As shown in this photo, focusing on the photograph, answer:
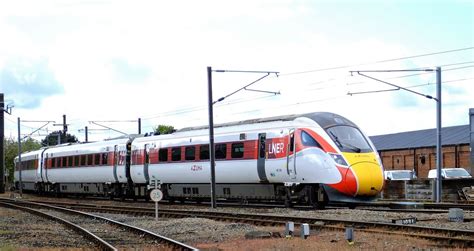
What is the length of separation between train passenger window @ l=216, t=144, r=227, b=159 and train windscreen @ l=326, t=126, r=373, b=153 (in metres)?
5.97

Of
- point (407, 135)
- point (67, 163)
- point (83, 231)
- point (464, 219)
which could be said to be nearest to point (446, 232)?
point (464, 219)

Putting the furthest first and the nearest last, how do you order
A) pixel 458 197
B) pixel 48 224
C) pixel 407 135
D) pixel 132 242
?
pixel 407 135 → pixel 458 197 → pixel 48 224 → pixel 132 242

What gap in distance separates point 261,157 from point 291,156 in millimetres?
1812

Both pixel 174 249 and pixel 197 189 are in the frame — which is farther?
pixel 197 189

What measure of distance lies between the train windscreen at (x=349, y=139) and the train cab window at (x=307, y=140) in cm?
62

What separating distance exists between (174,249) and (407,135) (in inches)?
2480

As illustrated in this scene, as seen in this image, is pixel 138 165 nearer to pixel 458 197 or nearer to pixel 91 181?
pixel 91 181

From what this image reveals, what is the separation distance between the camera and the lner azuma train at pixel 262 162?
23719 millimetres

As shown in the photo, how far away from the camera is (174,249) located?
13.6 meters

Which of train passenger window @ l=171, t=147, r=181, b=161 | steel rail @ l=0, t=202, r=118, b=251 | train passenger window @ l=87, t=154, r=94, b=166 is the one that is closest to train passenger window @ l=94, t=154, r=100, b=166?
train passenger window @ l=87, t=154, r=94, b=166

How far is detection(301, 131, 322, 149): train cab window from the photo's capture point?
946 inches

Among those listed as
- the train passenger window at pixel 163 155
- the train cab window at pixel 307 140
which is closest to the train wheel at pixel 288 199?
the train cab window at pixel 307 140

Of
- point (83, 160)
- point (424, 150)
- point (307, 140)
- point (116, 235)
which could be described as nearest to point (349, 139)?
point (307, 140)

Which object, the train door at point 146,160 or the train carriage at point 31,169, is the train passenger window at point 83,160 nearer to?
the train door at point 146,160
